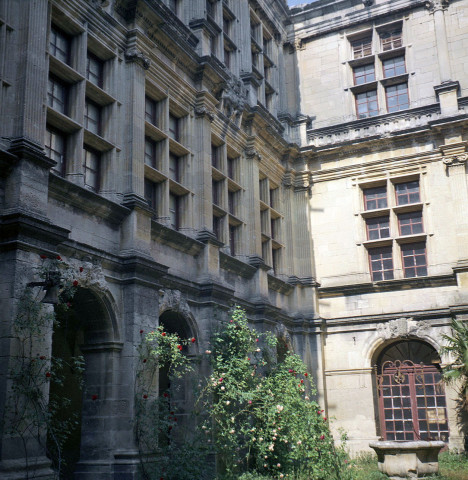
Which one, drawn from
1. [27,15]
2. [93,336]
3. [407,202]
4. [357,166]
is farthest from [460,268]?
[27,15]

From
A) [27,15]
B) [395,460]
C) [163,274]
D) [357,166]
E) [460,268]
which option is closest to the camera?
[27,15]

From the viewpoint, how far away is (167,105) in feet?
42.4

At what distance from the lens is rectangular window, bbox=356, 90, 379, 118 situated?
1944cm

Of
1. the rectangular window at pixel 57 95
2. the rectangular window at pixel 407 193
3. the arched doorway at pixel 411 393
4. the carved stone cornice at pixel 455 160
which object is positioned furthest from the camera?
the rectangular window at pixel 407 193

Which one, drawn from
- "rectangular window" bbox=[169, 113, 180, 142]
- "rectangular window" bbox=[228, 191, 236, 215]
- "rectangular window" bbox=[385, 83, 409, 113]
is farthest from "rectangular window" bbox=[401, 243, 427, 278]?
"rectangular window" bbox=[169, 113, 180, 142]

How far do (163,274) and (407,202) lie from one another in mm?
9330

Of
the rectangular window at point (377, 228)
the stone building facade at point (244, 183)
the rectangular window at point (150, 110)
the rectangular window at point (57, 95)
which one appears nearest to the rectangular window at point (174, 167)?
the stone building facade at point (244, 183)

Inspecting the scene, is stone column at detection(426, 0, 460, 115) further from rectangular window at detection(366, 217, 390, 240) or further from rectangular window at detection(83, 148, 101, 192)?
rectangular window at detection(83, 148, 101, 192)

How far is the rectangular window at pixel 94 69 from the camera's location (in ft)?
37.1

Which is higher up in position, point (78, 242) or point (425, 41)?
point (425, 41)

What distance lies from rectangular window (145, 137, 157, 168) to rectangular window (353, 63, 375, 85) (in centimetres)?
942

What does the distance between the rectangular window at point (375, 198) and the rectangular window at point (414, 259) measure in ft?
4.65

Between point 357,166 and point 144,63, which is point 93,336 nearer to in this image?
point 144,63

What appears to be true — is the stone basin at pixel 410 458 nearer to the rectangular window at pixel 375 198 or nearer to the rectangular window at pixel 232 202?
the rectangular window at pixel 232 202
